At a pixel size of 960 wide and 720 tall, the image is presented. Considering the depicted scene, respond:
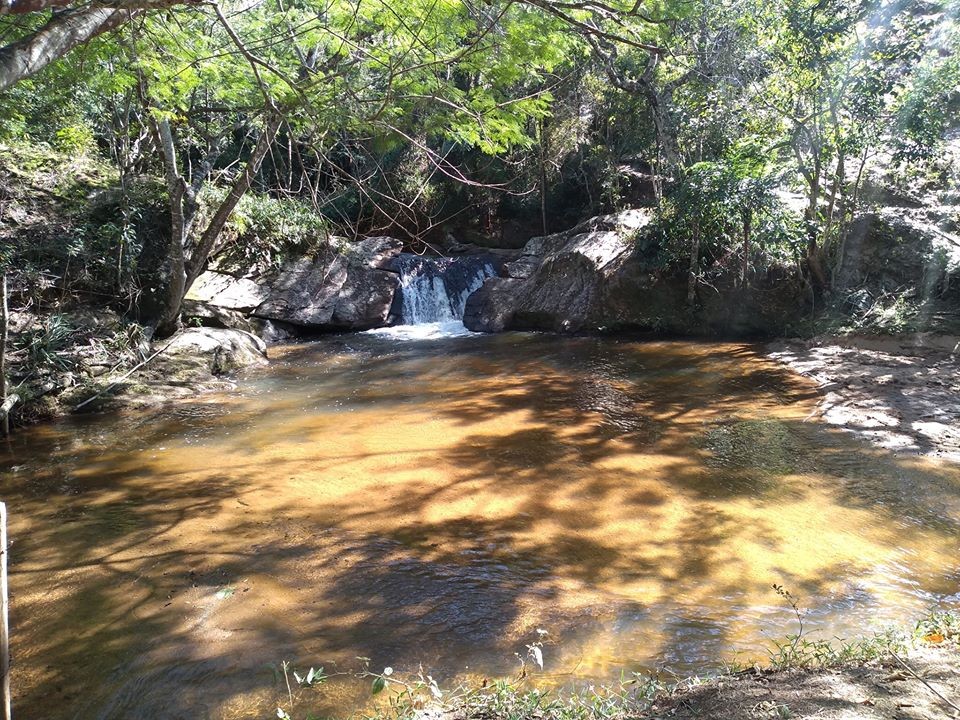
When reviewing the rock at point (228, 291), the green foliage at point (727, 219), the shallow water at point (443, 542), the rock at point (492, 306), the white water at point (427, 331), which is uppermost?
the green foliage at point (727, 219)

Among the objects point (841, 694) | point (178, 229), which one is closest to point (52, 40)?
point (841, 694)

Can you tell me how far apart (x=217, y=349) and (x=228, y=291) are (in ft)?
9.79

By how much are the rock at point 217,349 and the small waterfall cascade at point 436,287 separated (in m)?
3.92

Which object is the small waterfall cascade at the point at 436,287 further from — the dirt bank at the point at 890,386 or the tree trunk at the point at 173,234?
the dirt bank at the point at 890,386

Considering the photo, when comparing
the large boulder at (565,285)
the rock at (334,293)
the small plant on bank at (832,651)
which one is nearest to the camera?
the small plant on bank at (832,651)

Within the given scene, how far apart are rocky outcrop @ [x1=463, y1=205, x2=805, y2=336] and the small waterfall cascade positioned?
668 millimetres

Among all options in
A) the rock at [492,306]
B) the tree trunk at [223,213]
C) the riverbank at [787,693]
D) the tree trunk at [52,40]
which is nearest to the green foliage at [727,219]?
the rock at [492,306]

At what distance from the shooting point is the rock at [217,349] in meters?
9.96

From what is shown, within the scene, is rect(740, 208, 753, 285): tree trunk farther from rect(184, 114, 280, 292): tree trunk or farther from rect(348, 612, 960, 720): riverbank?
rect(348, 612, 960, 720): riverbank

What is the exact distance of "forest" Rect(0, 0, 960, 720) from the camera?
355 centimetres

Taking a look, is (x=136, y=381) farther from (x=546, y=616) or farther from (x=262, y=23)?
(x=546, y=616)

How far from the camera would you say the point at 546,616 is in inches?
143

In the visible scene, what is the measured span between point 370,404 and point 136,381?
3548 mm

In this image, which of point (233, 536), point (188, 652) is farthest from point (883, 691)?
point (233, 536)
